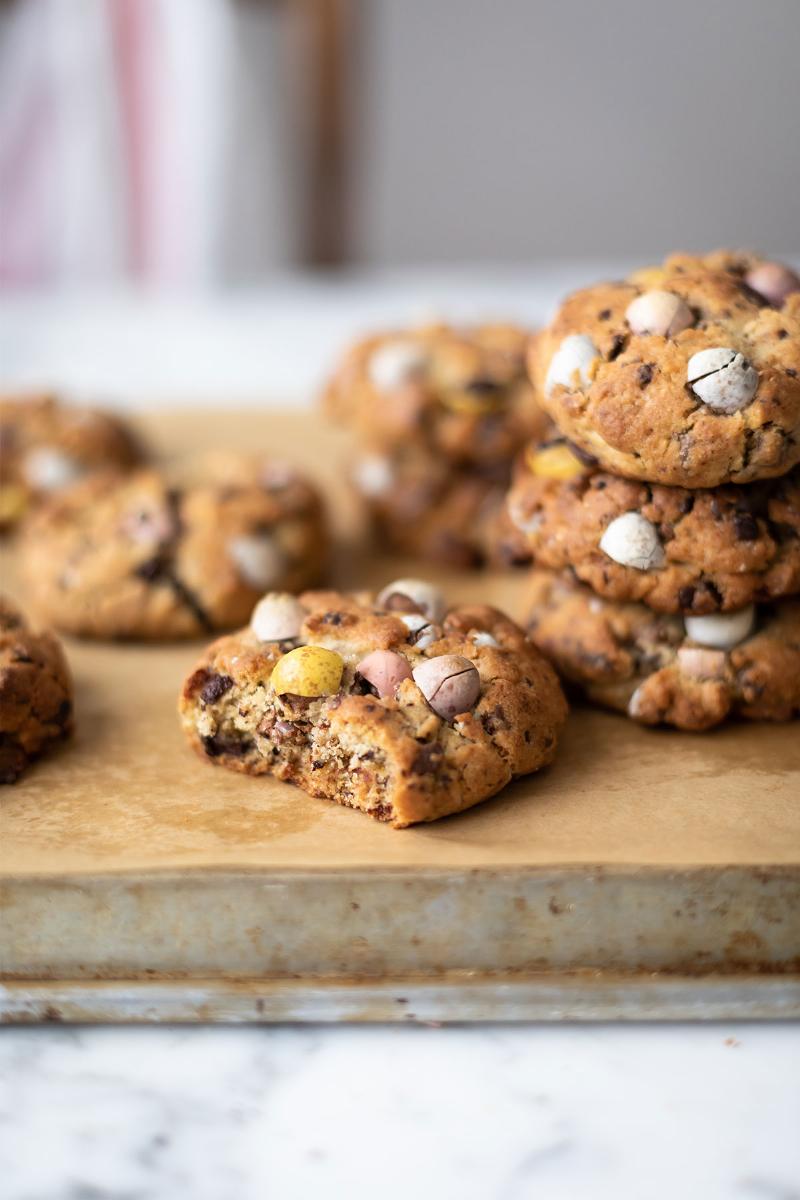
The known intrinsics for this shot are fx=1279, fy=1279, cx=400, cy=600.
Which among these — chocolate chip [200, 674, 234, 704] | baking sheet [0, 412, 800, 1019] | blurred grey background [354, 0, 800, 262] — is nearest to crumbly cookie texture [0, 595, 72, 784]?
baking sheet [0, 412, 800, 1019]

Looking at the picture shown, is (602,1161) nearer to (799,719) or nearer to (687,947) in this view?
(687,947)

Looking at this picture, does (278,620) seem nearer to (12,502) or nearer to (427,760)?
(427,760)

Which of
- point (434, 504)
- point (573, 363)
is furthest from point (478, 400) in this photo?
point (573, 363)

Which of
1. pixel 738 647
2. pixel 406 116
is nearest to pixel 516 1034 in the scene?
pixel 738 647

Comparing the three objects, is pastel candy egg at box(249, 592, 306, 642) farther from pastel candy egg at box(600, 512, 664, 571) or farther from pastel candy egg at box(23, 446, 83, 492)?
pastel candy egg at box(23, 446, 83, 492)

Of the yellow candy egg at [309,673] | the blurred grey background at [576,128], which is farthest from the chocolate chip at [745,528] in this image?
the blurred grey background at [576,128]
